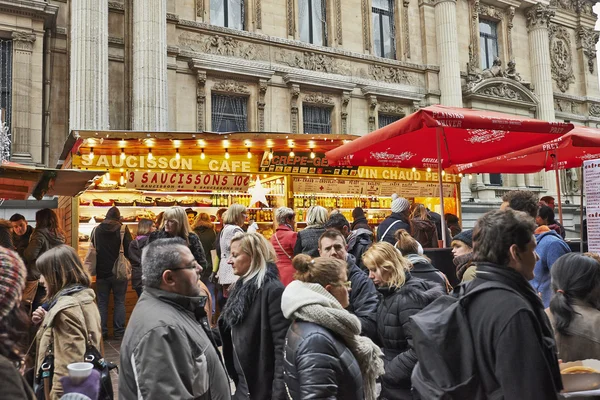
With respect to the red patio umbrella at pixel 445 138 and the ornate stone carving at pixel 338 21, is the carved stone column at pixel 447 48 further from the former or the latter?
the red patio umbrella at pixel 445 138

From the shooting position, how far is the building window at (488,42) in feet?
81.7

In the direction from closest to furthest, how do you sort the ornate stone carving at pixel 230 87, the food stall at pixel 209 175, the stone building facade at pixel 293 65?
the food stall at pixel 209 175 → the stone building facade at pixel 293 65 → the ornate stone carving at pixel 230 87

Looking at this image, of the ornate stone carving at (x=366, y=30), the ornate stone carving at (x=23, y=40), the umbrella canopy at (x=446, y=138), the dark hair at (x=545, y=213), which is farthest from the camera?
the ornate stone carving at (x=366, y=30)

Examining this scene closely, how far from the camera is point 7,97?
14.8m

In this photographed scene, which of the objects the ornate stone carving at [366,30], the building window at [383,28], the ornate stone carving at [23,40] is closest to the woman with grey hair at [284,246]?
the ornate stone carving at [23,40]

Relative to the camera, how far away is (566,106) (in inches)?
1067

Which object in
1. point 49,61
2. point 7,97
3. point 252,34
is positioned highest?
point 252,34

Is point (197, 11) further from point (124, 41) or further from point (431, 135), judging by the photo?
point (431, 135)

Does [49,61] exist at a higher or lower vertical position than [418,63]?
lower

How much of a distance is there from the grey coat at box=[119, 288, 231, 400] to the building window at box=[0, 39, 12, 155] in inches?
554

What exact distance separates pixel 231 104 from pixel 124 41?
397cm

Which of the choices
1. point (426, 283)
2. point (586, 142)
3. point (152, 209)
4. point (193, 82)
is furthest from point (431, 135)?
point (193, 82)

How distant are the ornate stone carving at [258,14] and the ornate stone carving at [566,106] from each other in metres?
16.2

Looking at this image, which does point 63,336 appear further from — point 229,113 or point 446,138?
point 229,113
